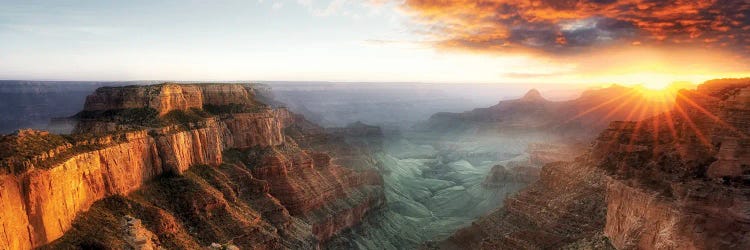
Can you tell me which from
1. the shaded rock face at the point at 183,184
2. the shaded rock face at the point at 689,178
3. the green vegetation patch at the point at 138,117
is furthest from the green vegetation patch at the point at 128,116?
the shaded rock face at the point at 689,178

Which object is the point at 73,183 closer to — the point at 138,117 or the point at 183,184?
the point at 183,184

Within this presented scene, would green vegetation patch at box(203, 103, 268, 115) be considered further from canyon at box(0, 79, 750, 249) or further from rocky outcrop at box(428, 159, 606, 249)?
rocky outcrop at box(428, 159, 606, 249)

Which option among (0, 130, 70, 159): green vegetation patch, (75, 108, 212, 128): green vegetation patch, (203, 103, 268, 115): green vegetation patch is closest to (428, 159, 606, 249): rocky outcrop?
(203, 103, 268, 115): green vegetation patch

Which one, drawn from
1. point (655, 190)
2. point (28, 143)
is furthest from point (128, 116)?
point (655, 190)

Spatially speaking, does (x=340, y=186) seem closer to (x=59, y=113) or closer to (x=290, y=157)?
(x=290, y=157)

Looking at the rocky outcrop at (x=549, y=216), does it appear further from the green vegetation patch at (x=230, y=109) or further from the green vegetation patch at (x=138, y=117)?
the green vegetation patch at (x=138, y=117)
